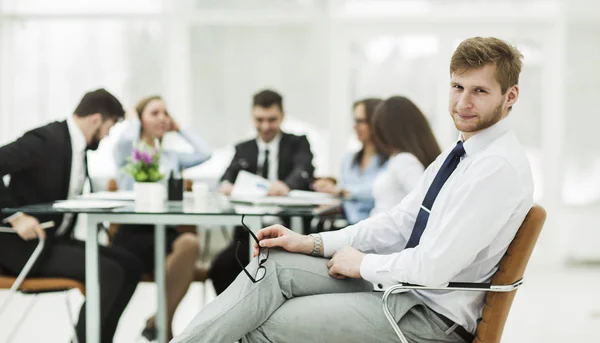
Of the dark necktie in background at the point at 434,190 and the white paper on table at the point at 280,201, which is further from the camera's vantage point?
the white paper on table at the point at 280,201

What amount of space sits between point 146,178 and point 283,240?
131cm

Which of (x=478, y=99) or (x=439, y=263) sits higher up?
(x=478, y=99)

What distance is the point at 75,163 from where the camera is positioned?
342cm

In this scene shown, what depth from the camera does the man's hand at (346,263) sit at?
7.01 ft

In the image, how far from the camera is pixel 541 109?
6922mm

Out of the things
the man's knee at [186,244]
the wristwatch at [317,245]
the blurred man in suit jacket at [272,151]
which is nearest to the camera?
the wristwatch at [317,245]

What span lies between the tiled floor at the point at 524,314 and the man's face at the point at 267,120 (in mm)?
1233

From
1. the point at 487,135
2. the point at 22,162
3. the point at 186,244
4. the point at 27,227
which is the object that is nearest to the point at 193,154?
the point at 186,244

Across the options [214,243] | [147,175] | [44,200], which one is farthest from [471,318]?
[214,243]

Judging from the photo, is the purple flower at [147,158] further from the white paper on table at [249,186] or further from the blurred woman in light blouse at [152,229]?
the white paper on table at [249,186]

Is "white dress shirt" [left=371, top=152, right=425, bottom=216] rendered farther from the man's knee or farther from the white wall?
the white wall

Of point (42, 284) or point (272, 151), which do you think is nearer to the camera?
point (42, 284)

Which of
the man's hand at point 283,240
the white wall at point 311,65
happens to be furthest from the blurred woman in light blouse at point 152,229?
the white wall at point 311,65

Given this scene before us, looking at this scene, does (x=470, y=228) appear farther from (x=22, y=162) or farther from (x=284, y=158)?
(x=284, y=158)
